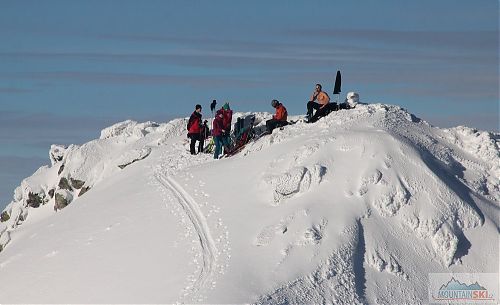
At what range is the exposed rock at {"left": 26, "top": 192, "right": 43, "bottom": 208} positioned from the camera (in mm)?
54322

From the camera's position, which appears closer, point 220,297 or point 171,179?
point 220,297

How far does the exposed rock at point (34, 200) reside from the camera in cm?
5432

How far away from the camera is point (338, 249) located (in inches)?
1495

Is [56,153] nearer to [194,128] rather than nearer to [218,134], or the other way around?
[194,128]

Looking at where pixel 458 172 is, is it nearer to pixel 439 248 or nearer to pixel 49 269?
pixel 439 248

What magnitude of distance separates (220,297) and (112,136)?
2185cm

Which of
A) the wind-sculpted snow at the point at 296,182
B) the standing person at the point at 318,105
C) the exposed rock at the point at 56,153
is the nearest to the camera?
the wind-sculpted snow at the point at 296,182

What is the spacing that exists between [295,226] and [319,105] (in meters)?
8.24

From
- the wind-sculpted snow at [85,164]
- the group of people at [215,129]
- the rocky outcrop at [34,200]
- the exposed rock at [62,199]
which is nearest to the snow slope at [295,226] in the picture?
the group of people at [215,129]

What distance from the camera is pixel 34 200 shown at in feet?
179

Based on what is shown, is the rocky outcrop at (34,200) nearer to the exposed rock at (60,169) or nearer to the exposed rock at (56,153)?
the exposed rock at (60,169)

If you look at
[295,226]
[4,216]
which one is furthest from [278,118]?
[4,216]

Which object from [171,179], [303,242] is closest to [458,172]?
[303,242]

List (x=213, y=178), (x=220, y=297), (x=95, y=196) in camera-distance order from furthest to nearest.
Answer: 1. (x=95, y=196)
2. (x=213, y=178)
3. (x=220, y=297)
